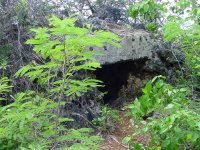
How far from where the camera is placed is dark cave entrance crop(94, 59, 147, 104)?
24.0 feet

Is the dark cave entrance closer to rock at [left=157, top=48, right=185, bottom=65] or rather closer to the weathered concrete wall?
the weathered concrete wall

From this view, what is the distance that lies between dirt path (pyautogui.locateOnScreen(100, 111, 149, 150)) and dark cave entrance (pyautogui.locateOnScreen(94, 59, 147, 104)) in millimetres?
1203

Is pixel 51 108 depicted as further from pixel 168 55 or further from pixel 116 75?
pixel 168 55

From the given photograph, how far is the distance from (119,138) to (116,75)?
2.30 meters

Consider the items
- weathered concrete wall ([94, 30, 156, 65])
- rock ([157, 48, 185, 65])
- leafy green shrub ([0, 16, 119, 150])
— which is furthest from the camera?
rock ([157, 48, 185, 65])

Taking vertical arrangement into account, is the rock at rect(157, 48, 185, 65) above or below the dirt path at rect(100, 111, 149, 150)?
above

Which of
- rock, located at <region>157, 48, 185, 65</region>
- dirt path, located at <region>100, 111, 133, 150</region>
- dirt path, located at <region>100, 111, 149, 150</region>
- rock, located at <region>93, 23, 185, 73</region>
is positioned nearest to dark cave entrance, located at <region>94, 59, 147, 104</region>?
rock, located at <region>93, 23, 185, 73</region>

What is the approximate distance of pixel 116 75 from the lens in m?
7.53

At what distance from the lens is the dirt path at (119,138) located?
5.20m

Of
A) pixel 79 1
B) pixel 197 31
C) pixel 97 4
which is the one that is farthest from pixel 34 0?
pixel 197 31

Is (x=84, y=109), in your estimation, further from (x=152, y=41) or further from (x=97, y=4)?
(x=97, y=4)

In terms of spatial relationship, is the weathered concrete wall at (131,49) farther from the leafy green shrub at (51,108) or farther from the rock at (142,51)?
the leafy green shrub at (51,108)

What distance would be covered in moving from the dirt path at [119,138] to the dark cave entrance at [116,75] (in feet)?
3.95

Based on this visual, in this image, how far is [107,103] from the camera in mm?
7102
